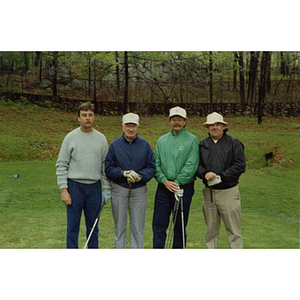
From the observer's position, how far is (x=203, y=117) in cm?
737

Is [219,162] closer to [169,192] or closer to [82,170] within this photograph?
[169,192]

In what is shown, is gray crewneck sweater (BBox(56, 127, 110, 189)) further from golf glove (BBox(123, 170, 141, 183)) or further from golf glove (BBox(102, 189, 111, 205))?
golf glove (BBox(123, 170, 141, 183))

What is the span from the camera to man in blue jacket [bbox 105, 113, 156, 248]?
3.59m

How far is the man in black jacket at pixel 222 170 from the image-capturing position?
3.65 metres

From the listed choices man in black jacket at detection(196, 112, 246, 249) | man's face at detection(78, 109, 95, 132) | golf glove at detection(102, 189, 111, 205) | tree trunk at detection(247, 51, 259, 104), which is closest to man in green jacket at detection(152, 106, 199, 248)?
man in black jacket at detection(196, 112, 246, 249)

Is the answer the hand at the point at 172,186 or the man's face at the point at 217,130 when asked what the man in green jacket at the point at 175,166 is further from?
the man's face at the point at 217,130

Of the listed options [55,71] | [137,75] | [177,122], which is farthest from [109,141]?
[177,122]

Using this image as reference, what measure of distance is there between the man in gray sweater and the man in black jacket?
109cm

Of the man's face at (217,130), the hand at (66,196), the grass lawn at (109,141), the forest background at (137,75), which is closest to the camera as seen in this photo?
the hand at (66,196)

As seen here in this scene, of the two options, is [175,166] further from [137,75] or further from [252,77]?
[252,77]

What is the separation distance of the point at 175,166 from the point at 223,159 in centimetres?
52

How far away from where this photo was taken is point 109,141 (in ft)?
22.9

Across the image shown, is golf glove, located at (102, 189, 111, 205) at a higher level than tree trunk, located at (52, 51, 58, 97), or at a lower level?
lower

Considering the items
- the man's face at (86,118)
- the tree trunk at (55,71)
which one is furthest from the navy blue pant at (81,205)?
the tree trunk at (55,71)
